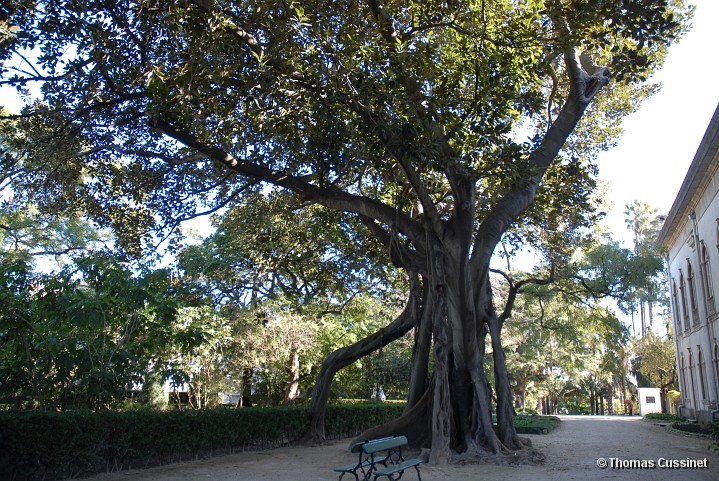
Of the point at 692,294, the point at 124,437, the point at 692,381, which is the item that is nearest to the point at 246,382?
the point at 124,437

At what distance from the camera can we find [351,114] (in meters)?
10.5

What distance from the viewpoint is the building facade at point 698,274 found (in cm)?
1900

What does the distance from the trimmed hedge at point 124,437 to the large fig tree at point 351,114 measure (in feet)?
12.4

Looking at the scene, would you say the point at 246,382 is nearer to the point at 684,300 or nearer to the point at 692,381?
the point at 692,381

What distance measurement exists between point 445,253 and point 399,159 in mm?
2628

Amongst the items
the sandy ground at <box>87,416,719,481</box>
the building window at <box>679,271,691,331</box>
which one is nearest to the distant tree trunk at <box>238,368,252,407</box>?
the sandy ground at <box>87,416,719,481</box>

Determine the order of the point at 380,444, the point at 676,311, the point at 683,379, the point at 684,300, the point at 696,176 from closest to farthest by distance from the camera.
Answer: the point at 380,444
the point at 696,176
the point at 684,300
the point at 683,379
the point at 676,311

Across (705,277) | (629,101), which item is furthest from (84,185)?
(705,277)

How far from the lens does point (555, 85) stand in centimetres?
1345

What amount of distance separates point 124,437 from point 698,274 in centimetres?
2156

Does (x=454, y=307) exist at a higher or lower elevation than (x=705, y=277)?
lower

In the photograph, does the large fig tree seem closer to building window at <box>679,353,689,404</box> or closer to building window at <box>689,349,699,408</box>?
building window at <box>689,349,699,408</box>

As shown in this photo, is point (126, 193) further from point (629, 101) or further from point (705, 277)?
point (705, 277)

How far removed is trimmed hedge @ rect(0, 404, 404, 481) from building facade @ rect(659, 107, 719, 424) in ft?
49.3
